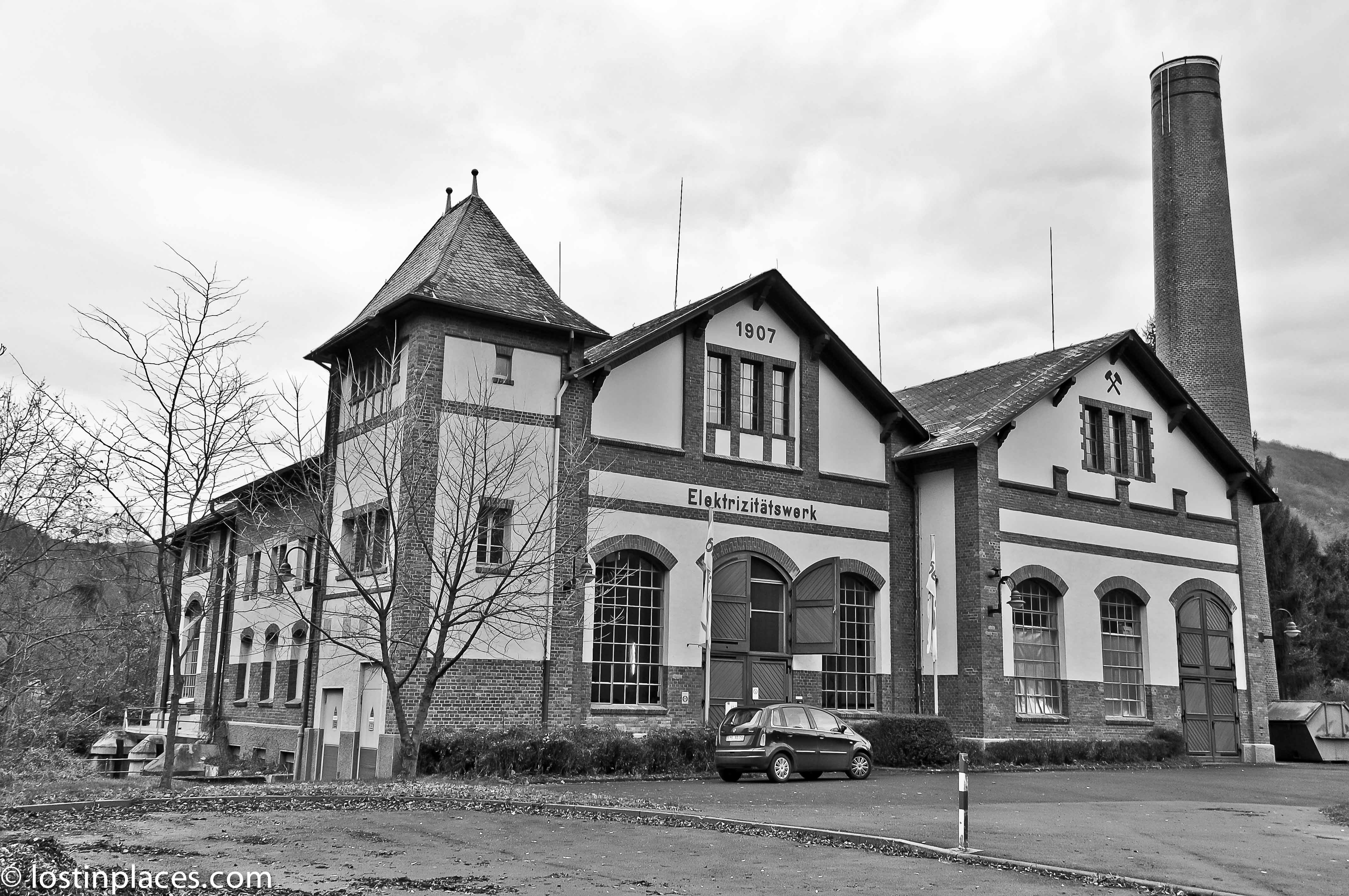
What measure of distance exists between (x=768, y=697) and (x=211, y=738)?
14.5 metres

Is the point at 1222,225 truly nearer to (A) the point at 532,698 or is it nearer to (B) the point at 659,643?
(B) the point at 659,643

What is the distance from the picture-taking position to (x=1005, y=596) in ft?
90.7

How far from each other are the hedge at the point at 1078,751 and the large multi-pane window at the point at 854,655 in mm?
2501

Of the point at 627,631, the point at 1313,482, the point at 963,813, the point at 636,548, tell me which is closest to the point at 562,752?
the point at 627,631

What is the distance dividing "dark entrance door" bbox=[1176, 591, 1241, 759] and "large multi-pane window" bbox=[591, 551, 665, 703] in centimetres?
1435

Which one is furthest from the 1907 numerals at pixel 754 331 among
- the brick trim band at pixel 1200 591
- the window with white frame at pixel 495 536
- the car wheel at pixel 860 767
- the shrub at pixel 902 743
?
the brick trim band at pixel 1200 591

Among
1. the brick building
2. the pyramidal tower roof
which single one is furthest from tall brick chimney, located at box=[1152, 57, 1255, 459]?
the pyramidal tower roof

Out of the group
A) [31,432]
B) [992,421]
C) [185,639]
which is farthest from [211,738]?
[992,421]

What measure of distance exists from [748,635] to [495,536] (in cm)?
607

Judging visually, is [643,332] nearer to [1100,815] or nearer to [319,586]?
[319,586]

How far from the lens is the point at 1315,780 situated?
979 inches

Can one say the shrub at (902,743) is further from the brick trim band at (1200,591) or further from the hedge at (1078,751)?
the brick trim band at (1200,591)

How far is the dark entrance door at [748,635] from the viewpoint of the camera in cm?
2525

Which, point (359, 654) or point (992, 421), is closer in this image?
point (359, 654)
